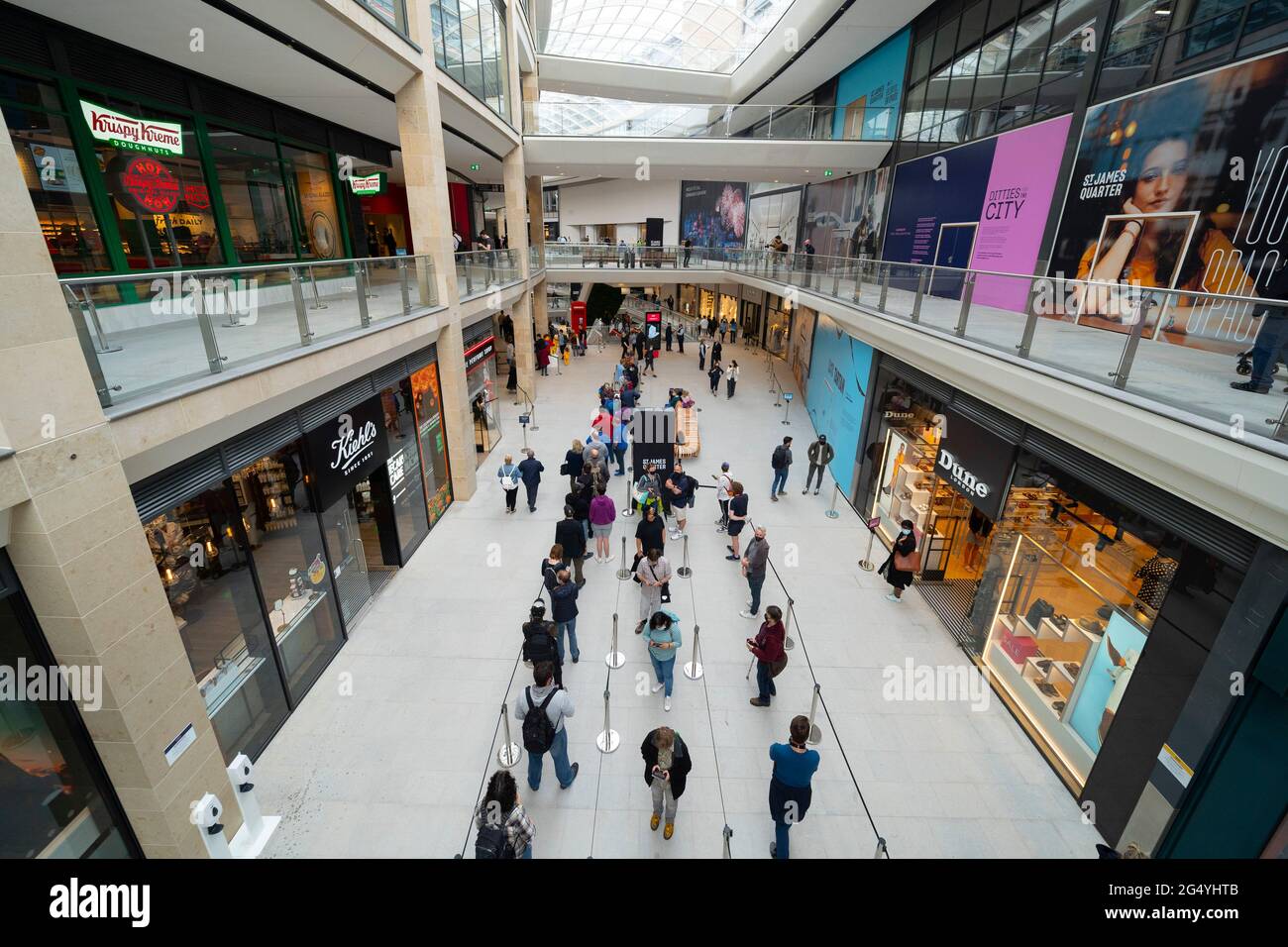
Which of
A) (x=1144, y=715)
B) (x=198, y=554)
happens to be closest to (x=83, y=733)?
(x=198, y=554)

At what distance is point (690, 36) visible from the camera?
3306 cm

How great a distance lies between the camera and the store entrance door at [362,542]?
8.17m

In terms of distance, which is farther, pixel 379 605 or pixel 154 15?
pixel 379 605

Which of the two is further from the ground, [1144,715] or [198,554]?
[198,554]

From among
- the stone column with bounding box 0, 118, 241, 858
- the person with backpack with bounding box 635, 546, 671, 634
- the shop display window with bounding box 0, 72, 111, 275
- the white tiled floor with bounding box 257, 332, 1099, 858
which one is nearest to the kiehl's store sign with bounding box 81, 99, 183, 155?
the shop display window with bounding box 0, 72, 111, 275

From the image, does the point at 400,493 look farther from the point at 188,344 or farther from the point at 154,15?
the point at 154,15

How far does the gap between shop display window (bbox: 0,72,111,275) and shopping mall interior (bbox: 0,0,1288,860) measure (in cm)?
5

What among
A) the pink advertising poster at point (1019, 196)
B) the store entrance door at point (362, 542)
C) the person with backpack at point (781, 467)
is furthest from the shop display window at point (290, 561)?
the pink advertising poster at point (1019, 196)

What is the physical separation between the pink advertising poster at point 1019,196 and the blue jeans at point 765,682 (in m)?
8.98

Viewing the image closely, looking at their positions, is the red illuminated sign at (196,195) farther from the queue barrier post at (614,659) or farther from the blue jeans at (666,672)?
the blue jeans at (666,672)

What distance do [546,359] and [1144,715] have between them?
22.5 m

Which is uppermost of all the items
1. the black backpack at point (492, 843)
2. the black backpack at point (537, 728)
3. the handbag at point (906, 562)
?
the black backpack at point (492, 843)

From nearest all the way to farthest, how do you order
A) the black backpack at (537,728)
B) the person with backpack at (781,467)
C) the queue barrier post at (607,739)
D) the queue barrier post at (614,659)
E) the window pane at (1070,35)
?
the black backpack at (537,728) → the queue barrier post at (607,739) → the queue barrier post at (614,659) → the window pane at (1070,35) → the person with backpack at (781,467)

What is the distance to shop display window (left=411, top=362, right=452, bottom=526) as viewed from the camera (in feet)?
35.1
